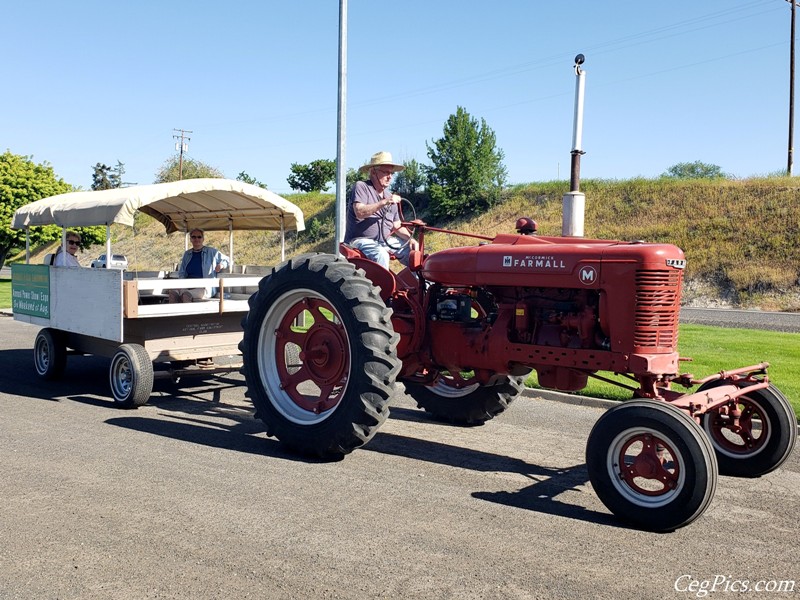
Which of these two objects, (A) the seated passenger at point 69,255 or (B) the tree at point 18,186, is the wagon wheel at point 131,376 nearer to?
(A) the seated passenger at point 69,255

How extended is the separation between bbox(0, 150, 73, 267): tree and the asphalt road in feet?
102

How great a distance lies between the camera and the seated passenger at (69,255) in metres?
9.17

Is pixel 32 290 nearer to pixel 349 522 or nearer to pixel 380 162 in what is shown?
pixel 380 162

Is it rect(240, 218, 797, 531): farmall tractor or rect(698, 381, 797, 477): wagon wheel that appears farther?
rect(698, 381, 797, 477): wagon wheel

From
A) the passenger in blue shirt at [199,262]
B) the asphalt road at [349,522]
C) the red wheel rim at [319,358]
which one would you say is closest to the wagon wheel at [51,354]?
the passenger in blue shirt at [199,262]

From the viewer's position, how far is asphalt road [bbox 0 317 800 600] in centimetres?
356

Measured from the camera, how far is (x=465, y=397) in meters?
6.81

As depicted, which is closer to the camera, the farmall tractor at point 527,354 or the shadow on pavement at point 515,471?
the farmall tractor at point 527,354

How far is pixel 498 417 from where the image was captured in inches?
287

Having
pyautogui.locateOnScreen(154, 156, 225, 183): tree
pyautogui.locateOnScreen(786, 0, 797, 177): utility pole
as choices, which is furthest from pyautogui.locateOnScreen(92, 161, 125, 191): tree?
pyautogui.locateOnScreen(786, 0, 797, 177): utility pole

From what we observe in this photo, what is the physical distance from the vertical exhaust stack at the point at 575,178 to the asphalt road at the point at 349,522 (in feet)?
16.4

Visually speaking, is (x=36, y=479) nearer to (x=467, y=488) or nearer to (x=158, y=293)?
(x=467, y=488)

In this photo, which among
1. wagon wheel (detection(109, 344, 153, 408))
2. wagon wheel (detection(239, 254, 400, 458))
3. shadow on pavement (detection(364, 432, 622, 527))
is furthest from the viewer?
wagon wheel (detection(109, 344, 153, 408))

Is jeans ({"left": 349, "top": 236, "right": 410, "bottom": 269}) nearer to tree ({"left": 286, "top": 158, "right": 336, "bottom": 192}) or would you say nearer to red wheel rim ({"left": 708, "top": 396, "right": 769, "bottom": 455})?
red wheel rim ({"left": 708, "top": 396, "right": 769, "bottom": 455})
